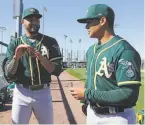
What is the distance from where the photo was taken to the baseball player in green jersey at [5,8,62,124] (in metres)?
4.41

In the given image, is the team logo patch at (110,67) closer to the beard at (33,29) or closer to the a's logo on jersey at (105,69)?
the a's logo on jersey at (105,69)

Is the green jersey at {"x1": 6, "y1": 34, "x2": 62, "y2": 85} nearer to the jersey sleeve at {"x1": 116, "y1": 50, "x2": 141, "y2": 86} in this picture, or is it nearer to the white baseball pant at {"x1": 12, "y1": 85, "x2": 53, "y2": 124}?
the white baseball pant at {"x1": 12, "y1": 85, "x2": 53, "y2": 124}

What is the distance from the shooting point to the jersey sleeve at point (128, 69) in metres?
3.04

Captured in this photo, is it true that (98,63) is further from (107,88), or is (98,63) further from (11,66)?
(11,66)

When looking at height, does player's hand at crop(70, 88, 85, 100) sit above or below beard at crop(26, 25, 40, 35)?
below

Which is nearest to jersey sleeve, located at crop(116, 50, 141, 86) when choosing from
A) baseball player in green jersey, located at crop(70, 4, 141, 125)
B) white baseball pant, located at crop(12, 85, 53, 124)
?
baseball player in green jersey, located at crop(70, 4, 141, 125)

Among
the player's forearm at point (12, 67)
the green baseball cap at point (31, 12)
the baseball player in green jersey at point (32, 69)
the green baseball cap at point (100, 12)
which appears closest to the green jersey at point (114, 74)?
the green baseball cap at point (100, 12)

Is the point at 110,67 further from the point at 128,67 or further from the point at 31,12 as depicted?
the point at 31,12

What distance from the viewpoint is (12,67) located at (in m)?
4.44

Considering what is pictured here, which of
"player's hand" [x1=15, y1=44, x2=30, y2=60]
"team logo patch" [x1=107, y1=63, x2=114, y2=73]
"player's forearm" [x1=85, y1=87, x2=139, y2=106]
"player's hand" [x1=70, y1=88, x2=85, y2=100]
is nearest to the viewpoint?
"player's forearm" [x1=85, y1=87, x2=139, y2=106]

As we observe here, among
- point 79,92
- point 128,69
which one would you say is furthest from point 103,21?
point 79,92

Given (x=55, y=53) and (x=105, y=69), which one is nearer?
(x=105, y=69)

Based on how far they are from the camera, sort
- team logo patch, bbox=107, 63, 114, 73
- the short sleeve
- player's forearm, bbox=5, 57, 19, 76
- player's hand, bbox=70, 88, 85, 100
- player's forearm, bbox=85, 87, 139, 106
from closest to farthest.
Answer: player's forearm, bbox=85, 87, 139, 106, team logo patch, bbox=107, 63, 114, 73, player's hand, bbox=70, 88, 85, 100, player's forearm, bbox=5, 57, 19, 76, the short sleeve

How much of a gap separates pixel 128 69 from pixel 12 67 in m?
1.85
